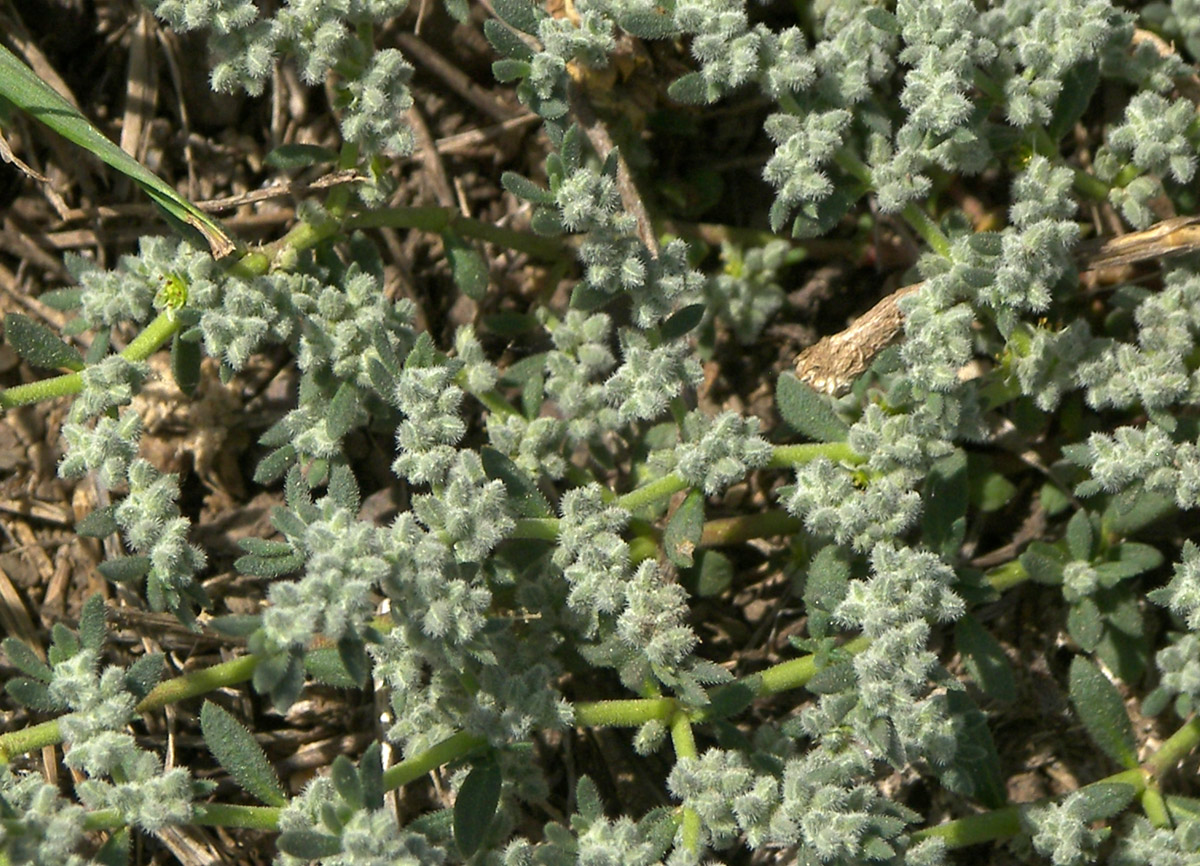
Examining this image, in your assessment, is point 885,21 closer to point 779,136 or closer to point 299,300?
point 779,136

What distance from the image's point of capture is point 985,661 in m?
4.23

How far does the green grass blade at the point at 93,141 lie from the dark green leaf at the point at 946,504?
2.45 meters

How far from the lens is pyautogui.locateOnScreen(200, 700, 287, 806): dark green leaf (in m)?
3.76

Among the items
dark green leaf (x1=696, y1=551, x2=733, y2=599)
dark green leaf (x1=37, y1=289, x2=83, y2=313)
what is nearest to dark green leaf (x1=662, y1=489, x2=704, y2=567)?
dark green leaf (x1=696, y1=551, x2=733, y2=599)

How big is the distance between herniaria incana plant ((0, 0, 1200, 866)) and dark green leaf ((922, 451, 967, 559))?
1cm

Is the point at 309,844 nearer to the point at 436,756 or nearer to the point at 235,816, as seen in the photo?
the point at 235,816

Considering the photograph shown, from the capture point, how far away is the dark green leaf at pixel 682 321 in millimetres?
4156

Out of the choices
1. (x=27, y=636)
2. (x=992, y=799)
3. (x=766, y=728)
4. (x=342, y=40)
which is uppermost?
(x=342, y=40)

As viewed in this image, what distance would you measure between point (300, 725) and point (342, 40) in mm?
2472

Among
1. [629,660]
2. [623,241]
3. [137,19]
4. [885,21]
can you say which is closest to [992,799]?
[629,660]

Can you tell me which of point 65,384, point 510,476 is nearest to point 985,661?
point 510,476

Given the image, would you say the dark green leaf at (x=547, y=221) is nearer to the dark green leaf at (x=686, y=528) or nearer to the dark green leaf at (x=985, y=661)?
the dark green leaf at (x=686, y=528)

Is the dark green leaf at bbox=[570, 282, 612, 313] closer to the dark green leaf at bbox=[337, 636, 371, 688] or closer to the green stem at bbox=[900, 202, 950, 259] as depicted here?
the green stem at bbox=[900, 202, 950, 259]

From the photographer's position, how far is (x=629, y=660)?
386cm
